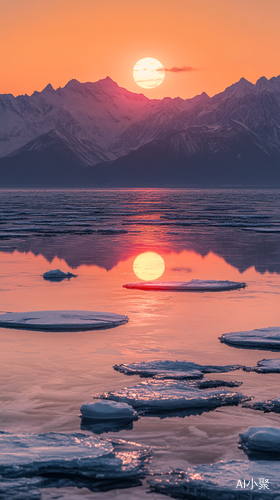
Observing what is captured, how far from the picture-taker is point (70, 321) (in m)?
10.8

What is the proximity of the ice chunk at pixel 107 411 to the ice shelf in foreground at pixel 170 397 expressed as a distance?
286mm

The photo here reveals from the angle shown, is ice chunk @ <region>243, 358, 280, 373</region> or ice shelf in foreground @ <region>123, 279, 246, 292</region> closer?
ice chunk @ <region>243, 358, 280, 373</region>

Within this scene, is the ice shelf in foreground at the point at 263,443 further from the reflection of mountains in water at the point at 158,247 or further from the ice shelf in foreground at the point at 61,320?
the reflection of mountains in water at the point at 158,247

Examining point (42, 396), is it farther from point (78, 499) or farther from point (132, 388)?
point (78, 499)

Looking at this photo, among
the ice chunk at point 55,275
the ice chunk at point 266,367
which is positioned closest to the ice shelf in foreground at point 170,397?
the ice chunk at point 266,367

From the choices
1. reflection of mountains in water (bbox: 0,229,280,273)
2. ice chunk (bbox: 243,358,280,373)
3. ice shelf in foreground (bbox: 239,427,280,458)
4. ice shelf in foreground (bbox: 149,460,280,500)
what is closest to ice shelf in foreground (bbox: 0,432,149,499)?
ice shelf in foreground (bbox: 149,460,280,500)

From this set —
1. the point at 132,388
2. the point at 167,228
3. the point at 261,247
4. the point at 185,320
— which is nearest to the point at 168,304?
the point at 185,320

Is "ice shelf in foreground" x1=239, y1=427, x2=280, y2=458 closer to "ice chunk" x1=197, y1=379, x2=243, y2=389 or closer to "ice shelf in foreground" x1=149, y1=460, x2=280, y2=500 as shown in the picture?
"ice shelf in foreground" x1=149, y1=460, x2=280, y2=500

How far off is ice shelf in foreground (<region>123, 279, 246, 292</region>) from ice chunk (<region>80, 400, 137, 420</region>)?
8.45 m

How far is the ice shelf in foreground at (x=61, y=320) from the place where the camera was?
10688mm

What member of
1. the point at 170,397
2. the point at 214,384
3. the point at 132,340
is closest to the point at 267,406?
the point at 214,384

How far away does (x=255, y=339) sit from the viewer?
957 cm

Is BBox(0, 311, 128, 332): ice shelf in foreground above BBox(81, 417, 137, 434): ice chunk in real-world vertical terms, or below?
above

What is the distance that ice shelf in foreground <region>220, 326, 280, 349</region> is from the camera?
9.41m
